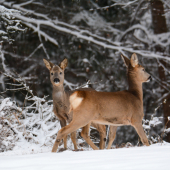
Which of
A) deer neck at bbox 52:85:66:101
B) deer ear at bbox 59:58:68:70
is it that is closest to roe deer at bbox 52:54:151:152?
deer neck at bbox 52:85:66:101

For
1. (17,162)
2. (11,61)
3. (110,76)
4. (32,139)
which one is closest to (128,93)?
(32,139)

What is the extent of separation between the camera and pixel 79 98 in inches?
187

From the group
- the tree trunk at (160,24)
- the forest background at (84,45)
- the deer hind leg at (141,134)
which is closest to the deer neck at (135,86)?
the deer hind leg at (141,134)

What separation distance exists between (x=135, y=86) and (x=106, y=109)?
3.48 feet

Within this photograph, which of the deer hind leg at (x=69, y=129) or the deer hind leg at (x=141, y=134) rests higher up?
the deer hind leg at (x=69, y=129)

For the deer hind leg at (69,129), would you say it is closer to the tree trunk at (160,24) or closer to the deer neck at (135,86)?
the deer neck at (135,86)

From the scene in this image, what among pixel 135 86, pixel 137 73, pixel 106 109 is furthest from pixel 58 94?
pixel 137 73

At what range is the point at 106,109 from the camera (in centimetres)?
493

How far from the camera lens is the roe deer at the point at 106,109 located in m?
4.61

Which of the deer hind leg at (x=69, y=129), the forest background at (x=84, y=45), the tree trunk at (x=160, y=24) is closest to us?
the deer hind leg at (x=69, y=129)

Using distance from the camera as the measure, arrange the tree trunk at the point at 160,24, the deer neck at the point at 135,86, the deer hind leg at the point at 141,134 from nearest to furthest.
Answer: the deer hind leg at the point at 141,134
the deer neck at the point at 135,86
the tree trunk at the point at 160,24

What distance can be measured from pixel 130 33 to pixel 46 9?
305 cm

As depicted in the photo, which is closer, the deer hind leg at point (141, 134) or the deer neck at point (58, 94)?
the deer hind leg at point (141, 134)

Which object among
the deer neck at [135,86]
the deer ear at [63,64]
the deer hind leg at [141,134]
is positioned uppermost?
the deer ear at [63,64]
